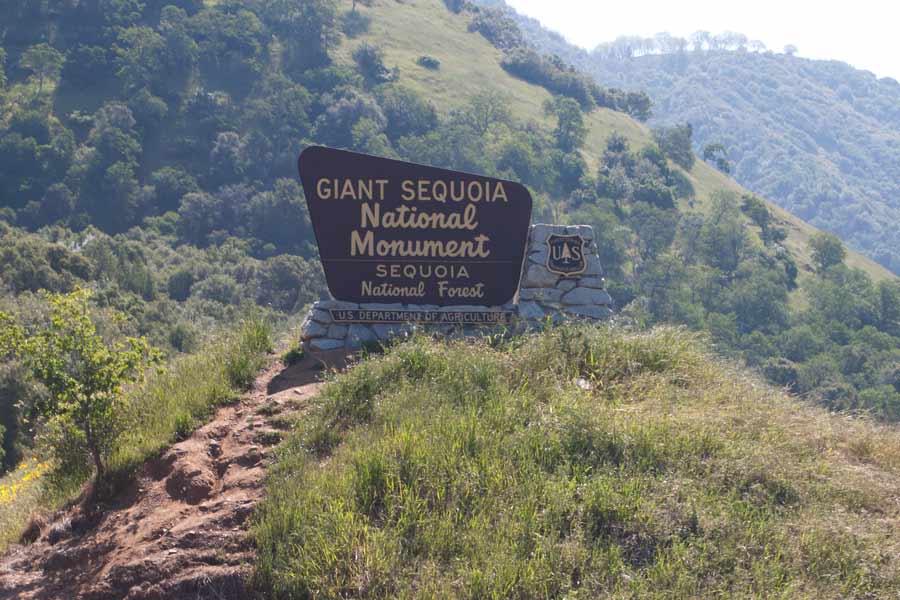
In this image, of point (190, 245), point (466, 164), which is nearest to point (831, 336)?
point (466, 164)

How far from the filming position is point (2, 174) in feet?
200

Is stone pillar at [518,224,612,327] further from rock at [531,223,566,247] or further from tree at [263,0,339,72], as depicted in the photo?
tree at [263,0,339,72]

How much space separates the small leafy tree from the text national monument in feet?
8.43

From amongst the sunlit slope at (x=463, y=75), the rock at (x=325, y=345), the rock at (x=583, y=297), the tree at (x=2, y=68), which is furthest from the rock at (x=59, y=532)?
the sunlit slope at (x=463, y=75)

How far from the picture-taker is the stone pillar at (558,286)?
8.78m

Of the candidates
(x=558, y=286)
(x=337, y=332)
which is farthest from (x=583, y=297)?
(x=337, y=332)

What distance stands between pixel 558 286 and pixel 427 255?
1482 mm

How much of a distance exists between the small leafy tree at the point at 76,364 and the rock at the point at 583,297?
447 centimetres

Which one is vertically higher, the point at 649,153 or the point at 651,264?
the point at 649,153

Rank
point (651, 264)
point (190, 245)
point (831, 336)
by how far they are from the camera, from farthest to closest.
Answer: point (651, 264), point (190, 245), point (831, 336)

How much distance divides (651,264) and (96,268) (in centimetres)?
4067

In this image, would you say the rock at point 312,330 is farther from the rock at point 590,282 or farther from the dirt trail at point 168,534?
the rock at point 590,282

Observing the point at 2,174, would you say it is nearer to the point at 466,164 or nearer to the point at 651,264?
the point at 466,164

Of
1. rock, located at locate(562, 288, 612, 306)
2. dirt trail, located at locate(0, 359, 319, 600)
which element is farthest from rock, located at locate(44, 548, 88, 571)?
rock, located at locate(562, 288, 612, 306)
